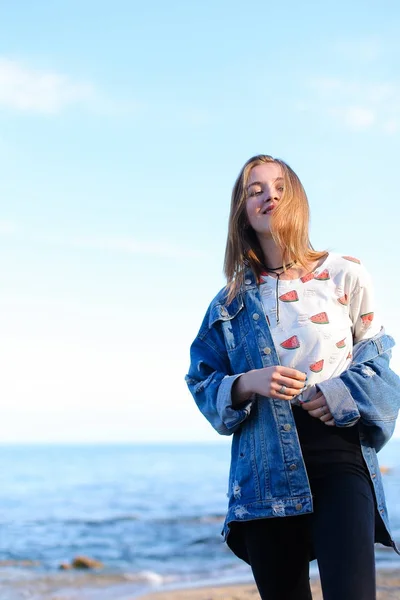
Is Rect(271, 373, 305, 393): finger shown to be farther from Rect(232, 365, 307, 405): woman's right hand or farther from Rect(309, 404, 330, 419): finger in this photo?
Rect(309, 404, 330, 419): finger

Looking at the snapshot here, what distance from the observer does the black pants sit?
96.2 inches

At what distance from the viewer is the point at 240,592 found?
6.73 metres

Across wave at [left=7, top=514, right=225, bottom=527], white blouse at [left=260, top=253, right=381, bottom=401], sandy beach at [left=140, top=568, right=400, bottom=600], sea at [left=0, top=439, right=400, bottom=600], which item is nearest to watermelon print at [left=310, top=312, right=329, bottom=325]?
white blouse at [left=260, top=253, right=381, bottom=401]

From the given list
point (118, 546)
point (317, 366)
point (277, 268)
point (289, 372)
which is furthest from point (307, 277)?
point (118, 546)

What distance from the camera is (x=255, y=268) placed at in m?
3.16

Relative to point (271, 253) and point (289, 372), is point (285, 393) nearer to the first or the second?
point (289, 372)

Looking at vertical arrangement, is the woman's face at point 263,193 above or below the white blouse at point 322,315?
above

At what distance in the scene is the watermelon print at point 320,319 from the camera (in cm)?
288

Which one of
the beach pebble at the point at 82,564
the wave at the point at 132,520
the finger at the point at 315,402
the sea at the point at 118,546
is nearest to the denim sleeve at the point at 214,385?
the finger at the point at 315,402

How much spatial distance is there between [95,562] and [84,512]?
8.36 metres

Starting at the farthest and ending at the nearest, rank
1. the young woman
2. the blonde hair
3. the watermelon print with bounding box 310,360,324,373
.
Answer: the blonde hair
the watermelon print with bounding box 310,360,324,373
the young woman

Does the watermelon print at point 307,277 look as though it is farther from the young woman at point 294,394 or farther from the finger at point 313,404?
the finger at point 313,404

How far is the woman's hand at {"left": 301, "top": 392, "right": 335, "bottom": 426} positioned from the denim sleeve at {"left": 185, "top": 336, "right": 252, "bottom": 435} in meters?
0.26

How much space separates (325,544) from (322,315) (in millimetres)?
852
